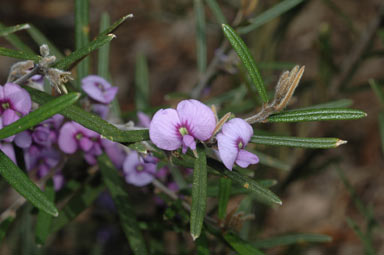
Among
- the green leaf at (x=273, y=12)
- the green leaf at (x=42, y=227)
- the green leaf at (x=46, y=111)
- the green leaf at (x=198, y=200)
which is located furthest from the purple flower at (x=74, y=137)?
the green leaf at (x=273, y=12)

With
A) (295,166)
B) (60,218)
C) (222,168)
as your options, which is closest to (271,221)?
(295,166)

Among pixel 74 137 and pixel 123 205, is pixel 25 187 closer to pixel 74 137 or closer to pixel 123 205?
pixel 74 137

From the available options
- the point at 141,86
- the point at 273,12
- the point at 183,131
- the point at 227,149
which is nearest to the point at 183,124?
the point at 183,131

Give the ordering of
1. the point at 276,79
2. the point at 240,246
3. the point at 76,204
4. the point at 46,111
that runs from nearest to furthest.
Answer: the point at 46,111, the point at 240,246, the point at 76,204, the point at 276,79

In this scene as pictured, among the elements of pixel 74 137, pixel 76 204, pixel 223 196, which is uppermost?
pixel 74 137

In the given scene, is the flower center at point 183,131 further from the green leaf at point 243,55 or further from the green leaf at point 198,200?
the green leaf at point 243,55

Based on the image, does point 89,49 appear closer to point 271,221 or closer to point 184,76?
Answer: point 271,221

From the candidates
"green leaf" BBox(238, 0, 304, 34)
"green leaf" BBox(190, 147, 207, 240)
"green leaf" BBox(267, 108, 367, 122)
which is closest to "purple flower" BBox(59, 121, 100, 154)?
"green leaf" BBox(190, 147, 207, 240)
